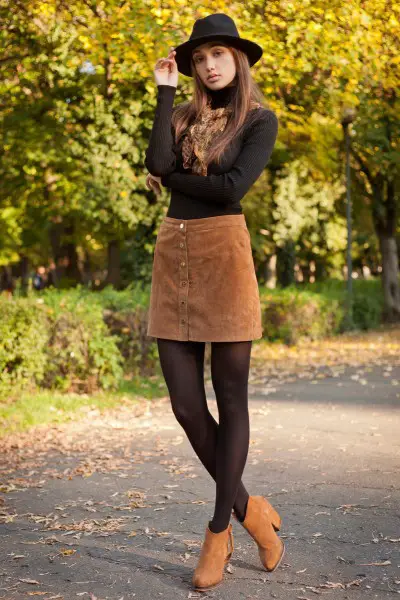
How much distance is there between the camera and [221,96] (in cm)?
405

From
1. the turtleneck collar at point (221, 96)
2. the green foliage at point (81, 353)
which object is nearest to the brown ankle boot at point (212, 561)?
the turtleneck collar at point (221, 96)

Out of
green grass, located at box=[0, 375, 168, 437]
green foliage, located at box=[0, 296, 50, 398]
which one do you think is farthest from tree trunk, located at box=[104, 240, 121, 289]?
green foliage, located at box=[0, 296, 50, 398]

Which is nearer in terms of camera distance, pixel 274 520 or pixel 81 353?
pixel 274 520

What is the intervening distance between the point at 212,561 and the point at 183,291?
1.13m

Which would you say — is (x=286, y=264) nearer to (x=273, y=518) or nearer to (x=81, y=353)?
(x=81, y=353)

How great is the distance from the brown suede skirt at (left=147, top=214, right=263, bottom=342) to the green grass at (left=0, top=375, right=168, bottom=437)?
176 inches

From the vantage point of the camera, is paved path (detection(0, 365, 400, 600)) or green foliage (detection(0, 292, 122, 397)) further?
green foliage (detection(0, 292, 122, 397))

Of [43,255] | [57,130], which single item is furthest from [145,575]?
[43,255]

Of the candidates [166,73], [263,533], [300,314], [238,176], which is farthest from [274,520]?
[300,314]

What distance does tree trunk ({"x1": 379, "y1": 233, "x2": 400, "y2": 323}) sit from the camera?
27.9 m

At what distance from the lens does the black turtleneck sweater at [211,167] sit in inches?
150

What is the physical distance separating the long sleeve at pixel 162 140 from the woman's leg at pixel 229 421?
78cm

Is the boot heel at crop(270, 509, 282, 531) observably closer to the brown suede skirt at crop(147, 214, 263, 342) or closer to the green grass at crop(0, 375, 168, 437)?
the brown suede skirt at crop(147, 214, 263, 342)

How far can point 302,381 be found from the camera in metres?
12.9
